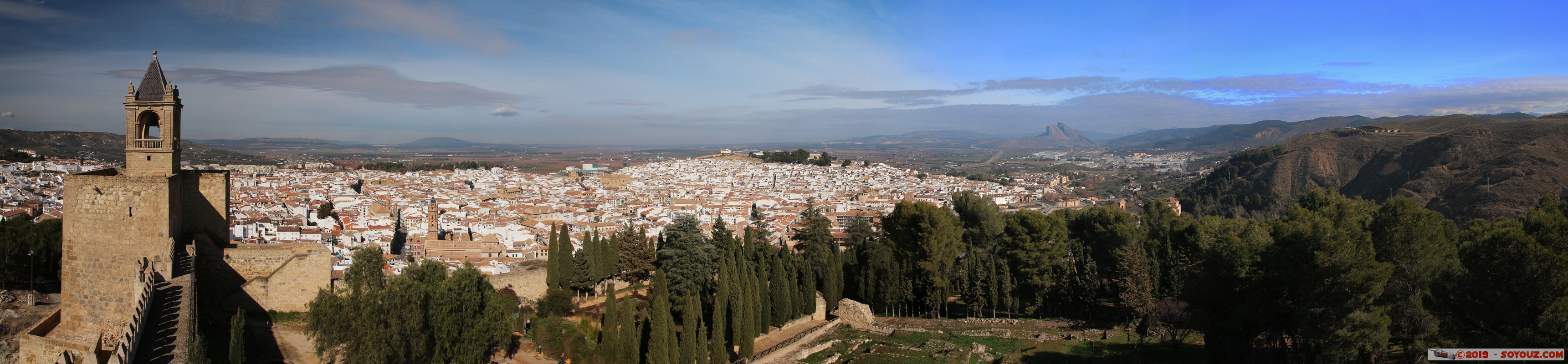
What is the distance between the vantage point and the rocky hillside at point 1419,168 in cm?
3728

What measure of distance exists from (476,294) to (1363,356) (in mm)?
12729

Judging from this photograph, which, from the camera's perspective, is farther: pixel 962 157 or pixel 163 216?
pixel 962 157

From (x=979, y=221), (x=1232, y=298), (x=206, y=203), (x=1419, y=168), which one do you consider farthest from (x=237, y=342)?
(x=1419, y=168)

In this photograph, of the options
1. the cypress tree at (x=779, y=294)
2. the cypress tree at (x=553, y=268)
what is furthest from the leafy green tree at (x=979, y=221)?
the cypress tree at (x=553, y=268)

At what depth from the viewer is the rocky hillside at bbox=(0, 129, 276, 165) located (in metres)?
48.8

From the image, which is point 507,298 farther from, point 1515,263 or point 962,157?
point 962,157

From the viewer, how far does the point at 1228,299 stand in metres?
13.3

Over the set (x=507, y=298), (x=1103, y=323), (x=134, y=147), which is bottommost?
(x=1103, y=323)

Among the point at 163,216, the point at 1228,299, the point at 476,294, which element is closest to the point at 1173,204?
the point at 1228,299

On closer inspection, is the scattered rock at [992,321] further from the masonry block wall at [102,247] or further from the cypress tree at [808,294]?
the masonry block wall at [102,247]

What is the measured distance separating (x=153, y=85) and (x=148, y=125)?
57 centimetres

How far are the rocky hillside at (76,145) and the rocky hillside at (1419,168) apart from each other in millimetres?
66825

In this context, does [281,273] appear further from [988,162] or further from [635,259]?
[988,162]

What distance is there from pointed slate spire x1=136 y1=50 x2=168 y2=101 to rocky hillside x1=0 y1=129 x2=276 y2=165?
37.9 metres
